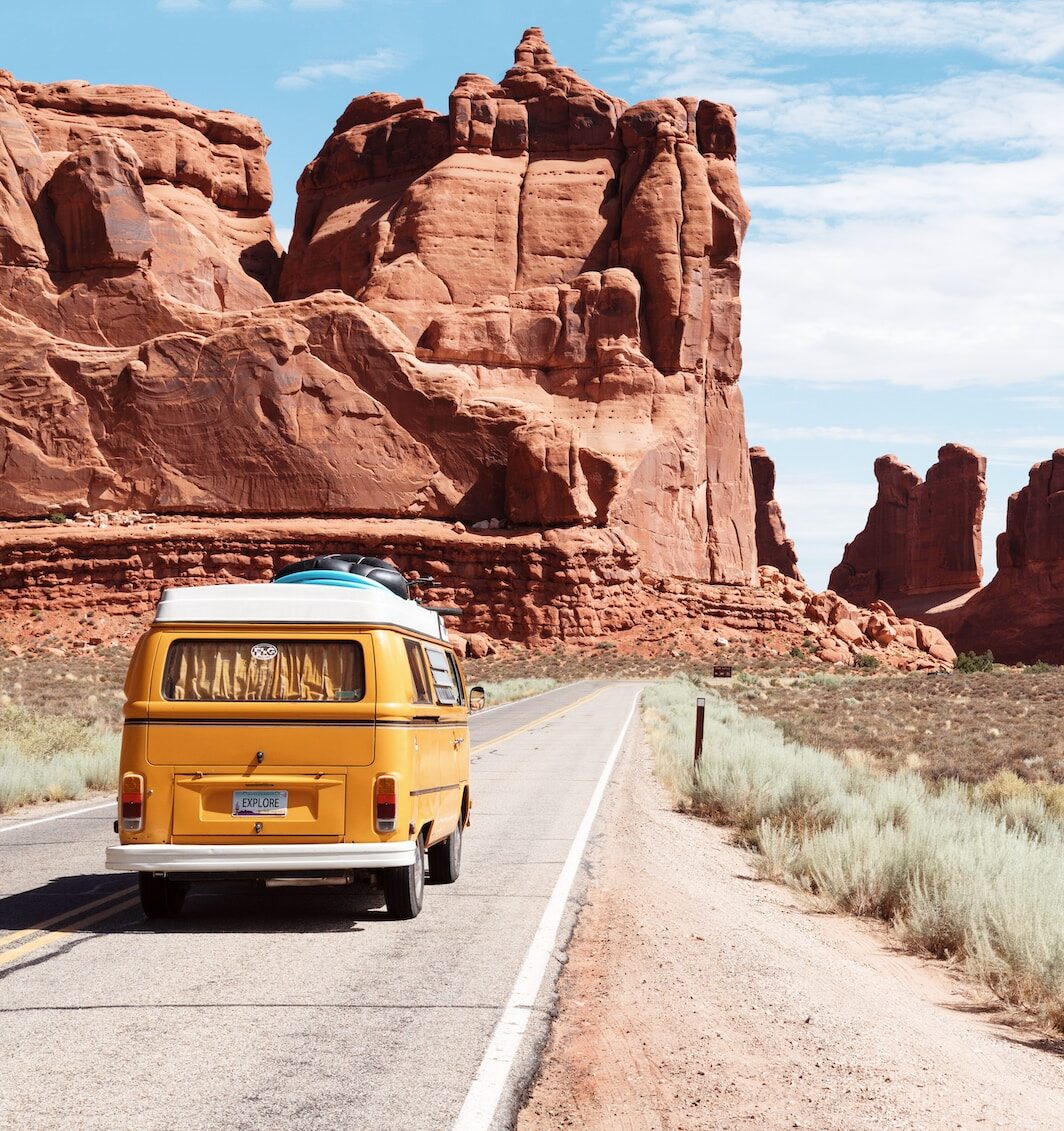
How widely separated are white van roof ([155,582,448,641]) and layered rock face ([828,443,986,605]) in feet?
396

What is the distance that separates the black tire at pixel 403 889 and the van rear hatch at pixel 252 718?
839 millimetres

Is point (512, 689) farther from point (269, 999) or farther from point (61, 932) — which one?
point (269, 999)

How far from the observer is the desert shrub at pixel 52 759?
1652cm

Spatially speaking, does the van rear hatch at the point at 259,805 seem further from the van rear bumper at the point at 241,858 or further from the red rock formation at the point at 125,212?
the red rock formation at the point at 125,212

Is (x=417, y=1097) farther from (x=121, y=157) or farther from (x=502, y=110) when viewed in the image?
(x=502, y=110)

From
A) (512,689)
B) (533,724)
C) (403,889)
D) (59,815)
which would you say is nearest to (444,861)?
(403,889)

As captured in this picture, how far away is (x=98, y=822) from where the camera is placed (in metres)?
14.6

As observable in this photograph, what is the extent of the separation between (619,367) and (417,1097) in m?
75.7

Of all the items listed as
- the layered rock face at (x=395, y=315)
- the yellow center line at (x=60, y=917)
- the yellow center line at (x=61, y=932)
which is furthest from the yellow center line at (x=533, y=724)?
the layered rock face at (x=395, y=315)

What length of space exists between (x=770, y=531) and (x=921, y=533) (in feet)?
47.1

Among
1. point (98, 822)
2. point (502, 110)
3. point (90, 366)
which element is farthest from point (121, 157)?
point (98, 822)

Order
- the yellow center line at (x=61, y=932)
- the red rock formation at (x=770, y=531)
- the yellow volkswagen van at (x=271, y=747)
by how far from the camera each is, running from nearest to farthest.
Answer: the yellow center line at (x=61, y=932), the yellow volkswagen van at (x=271, y=747), the red rock formation at (x=770, y=531)

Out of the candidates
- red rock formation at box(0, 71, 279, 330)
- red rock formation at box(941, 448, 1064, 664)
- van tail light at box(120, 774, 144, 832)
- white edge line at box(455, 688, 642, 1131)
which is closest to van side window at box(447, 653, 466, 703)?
white edge line at box(455, 688, 642, 1131)

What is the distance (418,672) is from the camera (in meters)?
9.98
